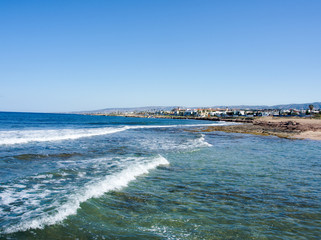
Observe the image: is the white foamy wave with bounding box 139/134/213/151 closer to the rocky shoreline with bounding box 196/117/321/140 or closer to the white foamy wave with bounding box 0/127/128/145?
the white foamy wave with bounding box 0/127/128/145

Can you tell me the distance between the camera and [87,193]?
8156 mm

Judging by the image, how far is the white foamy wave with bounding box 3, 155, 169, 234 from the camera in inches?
232

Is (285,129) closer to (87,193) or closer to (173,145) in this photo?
(173,145)

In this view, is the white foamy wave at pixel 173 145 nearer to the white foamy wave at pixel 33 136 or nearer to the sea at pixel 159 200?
the sea at pixel 159 200

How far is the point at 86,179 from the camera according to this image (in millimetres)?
10031

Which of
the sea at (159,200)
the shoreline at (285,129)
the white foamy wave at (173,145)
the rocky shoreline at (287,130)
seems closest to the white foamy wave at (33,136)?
the white foamy wave at (173,145)

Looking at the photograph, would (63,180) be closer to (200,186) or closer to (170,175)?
(170,175)

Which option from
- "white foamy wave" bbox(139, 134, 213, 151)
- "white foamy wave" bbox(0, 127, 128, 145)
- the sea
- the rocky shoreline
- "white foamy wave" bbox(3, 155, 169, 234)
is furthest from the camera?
the rocky shoreline

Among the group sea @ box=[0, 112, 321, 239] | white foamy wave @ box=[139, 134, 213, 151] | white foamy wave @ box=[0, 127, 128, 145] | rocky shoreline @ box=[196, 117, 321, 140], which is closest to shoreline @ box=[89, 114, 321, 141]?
rocky shoreline @ box=[196, 117, 321, 140]

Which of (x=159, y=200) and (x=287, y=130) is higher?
(x=159, y=200)

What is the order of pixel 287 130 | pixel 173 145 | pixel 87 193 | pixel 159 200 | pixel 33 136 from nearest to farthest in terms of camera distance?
1. pixel 159 200
2. pixel 87 193
3. pixel 173 145
4. pixel 33 136
5. pixel 287 130

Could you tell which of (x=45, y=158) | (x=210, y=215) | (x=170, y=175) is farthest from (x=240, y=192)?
(x=45, y=158)

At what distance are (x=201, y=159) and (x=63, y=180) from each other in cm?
816

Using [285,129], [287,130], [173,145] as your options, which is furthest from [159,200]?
[285,129]
